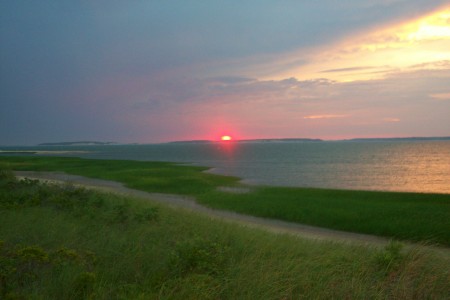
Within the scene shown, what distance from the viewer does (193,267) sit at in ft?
24.3

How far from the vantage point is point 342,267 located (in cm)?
798

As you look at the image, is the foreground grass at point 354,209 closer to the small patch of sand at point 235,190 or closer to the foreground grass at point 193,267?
the small patch of sand at point 235,190

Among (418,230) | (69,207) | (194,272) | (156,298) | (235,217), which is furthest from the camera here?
(235,217)

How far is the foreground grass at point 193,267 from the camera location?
6258 millimetres

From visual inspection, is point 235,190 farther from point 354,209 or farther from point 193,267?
point 193,267

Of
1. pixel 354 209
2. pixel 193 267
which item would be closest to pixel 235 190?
pixel 354 209

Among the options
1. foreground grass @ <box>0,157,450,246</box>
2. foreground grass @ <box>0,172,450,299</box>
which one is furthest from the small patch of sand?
foreground grass @ <box>0,172,450,299</box>

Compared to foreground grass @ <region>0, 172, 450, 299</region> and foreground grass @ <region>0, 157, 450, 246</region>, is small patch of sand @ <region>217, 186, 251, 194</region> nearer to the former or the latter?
foreground grass @ <region>0, 157, 450, 246</region>

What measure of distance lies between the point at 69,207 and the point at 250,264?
9.62 m

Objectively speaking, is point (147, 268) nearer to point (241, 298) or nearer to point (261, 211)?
point (241, 298)

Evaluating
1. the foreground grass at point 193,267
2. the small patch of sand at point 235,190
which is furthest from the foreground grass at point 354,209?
the foreground grass at point 193,267

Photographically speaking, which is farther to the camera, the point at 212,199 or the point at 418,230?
the point at 212,199

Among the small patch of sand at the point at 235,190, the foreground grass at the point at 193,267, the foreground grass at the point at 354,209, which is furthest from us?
the small patch of sand at the point at 235,190

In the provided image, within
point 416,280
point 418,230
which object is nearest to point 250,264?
point 416,280
